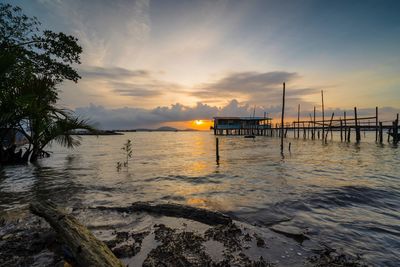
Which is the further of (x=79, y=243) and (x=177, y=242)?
(x=177, y=242)

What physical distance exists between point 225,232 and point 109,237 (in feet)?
7.95

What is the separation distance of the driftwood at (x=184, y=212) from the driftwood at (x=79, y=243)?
106 inches

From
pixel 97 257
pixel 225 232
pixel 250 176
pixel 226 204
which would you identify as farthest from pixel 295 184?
pixel 97 257

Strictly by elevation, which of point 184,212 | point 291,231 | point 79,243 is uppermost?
point 79,243

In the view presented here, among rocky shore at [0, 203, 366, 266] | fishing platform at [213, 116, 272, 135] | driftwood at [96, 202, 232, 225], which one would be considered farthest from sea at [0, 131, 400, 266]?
fishing platform at [213, 116, 272, 135]

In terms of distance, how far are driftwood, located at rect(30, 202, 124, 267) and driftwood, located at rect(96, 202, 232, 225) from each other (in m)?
2.68

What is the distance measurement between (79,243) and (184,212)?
10.3 ft

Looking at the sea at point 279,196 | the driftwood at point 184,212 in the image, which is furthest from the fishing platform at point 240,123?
the driftwood at point 184,212

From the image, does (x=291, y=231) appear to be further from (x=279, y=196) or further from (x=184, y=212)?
(x=279, y=196)

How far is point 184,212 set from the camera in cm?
600

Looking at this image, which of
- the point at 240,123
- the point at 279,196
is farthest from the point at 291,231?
the point at 240,123

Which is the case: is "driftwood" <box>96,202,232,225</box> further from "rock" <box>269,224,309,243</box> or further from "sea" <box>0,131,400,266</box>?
"rock" <box>269,224,309,243</box>

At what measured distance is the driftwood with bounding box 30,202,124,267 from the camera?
2902 millimetres

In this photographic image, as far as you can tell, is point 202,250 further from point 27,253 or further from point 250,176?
point 250,176
